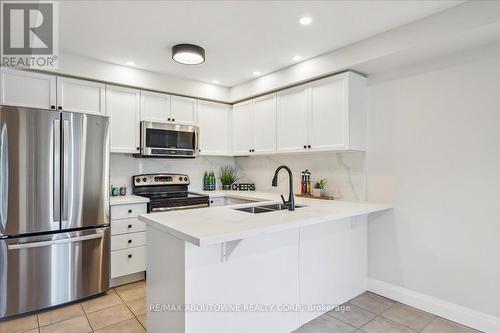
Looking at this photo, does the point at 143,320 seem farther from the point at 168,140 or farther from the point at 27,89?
the point at 27,89

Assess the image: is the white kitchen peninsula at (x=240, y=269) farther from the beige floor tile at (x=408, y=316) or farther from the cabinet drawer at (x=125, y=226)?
the cabinet drawer at (x=125, y=226)

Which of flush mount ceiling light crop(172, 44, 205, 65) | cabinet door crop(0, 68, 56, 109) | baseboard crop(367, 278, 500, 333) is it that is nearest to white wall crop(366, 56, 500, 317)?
baseboard crop(367, 278, 500, 333)

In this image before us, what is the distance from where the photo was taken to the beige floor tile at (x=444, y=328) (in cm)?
221

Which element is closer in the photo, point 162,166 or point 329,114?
point 329,114

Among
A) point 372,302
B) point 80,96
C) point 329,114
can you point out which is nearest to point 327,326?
point 372,302

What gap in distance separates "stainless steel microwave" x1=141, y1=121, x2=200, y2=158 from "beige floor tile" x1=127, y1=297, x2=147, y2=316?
1.65 m

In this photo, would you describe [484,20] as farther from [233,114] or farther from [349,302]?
[233,114]

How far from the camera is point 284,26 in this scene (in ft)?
7.82

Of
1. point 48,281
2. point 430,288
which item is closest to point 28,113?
point 48,281

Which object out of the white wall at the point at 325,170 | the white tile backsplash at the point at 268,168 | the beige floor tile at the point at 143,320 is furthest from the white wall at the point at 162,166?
the beige floor tile at the point at 143,320

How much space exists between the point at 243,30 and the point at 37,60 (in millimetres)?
2081

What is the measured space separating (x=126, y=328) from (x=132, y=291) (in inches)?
29.6

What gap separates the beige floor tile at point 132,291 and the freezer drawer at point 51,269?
185 mm

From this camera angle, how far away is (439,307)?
8.07 ft
